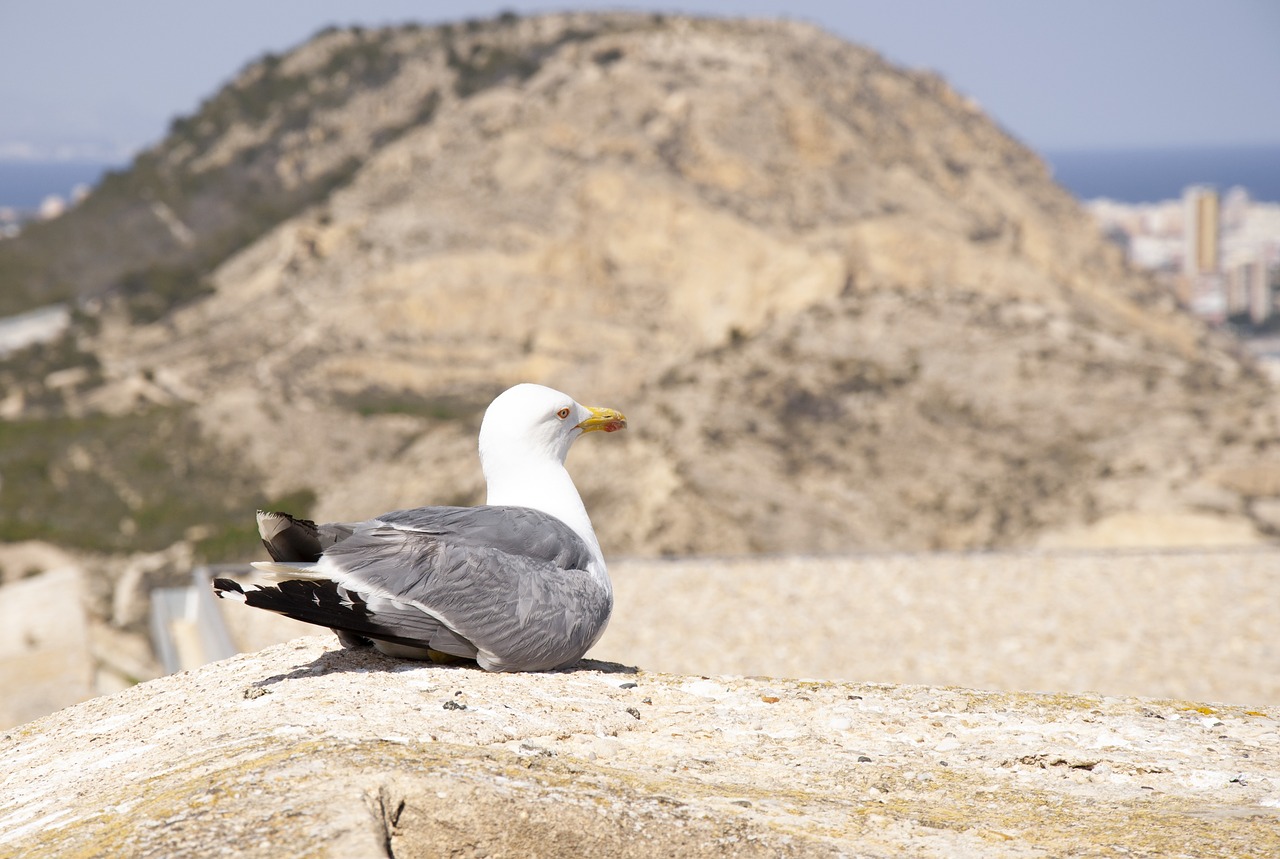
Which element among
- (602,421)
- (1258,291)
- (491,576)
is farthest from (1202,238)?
(491,576)

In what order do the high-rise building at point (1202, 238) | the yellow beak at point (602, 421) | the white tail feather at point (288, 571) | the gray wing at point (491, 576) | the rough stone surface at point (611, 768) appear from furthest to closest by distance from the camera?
the high-rise building at point (1202, 238) → the yellow beak at point (602, 421) → the gray wing at point (491, 576) → the white tail feather at point (288, 571) → the rough stone surface at point (611, 768)

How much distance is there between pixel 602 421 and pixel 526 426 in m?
0.39

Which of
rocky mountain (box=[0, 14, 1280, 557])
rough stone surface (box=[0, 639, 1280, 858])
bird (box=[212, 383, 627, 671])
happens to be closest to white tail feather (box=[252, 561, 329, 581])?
bird (box=[212, 383, 627, 671])

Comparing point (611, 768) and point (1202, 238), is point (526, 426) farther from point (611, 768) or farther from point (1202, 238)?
point (1202, 238)

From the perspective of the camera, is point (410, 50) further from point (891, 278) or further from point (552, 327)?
Result: point (891, 278)

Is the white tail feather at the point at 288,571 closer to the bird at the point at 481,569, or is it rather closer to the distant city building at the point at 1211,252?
the bird at the point at 481,569

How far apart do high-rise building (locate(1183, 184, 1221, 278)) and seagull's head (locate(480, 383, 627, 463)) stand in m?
86.4

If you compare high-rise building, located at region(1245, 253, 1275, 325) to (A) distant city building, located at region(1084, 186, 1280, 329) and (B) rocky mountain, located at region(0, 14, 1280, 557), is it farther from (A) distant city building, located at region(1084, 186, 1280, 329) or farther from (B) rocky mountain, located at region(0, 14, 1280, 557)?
(B) rocky mountain, located at region(0, 14, 1280, 557)

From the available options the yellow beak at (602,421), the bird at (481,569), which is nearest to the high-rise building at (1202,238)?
the yellow beak at (602,421)

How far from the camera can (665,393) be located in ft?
74.7

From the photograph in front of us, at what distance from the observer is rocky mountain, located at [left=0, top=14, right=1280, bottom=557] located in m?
19.9

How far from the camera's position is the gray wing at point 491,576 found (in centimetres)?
367

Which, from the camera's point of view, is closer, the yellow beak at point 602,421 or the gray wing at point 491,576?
the gray wing at point 491,576

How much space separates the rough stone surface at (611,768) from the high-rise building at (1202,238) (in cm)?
8641
